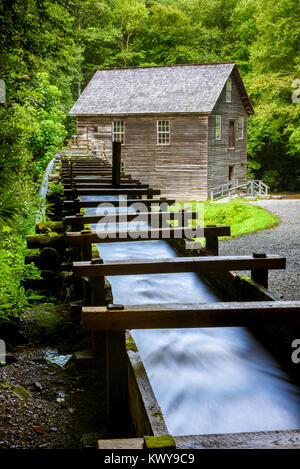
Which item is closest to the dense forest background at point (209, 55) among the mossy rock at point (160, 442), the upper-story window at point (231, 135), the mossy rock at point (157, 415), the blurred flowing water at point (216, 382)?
the upper-story window at point (231, 135)

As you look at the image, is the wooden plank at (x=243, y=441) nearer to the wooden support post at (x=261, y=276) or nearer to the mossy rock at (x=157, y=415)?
the mossy rock at (x=157, y=415)

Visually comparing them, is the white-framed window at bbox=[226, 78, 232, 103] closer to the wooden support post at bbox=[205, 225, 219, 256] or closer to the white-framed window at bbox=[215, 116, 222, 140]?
the white-framed window at bbox=[215, 116, 222, 140]

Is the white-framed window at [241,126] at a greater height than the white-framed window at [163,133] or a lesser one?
greater

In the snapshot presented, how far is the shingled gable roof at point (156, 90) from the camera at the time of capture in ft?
98.9

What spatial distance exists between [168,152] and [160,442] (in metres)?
30.3

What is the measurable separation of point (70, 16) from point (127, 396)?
5723 mm

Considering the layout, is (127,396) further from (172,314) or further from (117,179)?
(117,179)

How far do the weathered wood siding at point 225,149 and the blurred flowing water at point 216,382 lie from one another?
27178 millimetres

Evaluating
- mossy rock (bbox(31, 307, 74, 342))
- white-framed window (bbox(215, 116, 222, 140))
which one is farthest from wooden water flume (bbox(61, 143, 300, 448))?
white-framed window (bbox(215, 116, 222, 140))

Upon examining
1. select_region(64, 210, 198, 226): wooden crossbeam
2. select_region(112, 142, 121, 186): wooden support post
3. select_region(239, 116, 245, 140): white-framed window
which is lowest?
select_region(64, 210, 198, 226): wooden crossbeam

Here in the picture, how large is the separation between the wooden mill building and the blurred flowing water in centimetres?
2626

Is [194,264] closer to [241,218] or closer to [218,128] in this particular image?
[241,218]

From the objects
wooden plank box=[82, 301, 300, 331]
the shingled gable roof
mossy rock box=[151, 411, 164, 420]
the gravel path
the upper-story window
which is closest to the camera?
mossy rock box=[151, 411, 164, 420]

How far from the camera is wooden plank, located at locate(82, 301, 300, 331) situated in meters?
2.84
